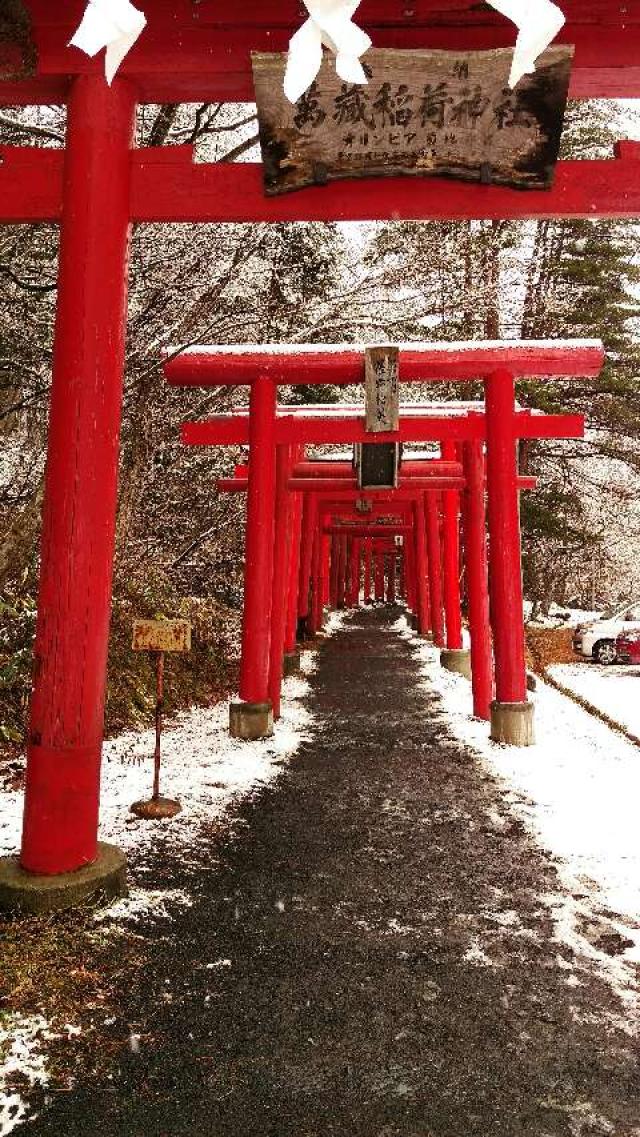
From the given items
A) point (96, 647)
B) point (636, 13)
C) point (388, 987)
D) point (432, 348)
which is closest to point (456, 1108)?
point (388, 987)

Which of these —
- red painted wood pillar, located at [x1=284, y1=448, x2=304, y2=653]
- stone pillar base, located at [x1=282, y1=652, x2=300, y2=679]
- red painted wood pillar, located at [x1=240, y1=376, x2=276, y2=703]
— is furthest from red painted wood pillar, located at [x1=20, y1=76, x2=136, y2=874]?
red painted wood pillar, located at [x1=284, y1=448, x2=304, y2=653]

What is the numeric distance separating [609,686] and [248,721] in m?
7.34

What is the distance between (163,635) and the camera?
16.4 ft

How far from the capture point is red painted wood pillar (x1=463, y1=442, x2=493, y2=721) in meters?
8.68

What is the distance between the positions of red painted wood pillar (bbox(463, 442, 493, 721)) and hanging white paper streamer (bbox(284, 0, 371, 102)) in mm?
7462

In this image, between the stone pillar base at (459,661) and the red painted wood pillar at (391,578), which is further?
the red painted wood pillar at (391,578)

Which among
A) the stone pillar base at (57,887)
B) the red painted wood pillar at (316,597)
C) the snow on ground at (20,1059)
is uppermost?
the red painted wood pillar at (316,597)

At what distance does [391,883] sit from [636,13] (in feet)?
15.4

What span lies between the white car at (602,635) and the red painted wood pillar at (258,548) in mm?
10466

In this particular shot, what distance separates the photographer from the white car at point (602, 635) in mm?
15812

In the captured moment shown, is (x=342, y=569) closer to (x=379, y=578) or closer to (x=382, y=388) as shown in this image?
(x=379, y=578)

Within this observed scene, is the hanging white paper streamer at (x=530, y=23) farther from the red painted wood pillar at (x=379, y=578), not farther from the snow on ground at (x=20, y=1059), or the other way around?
the red painted wood pillar at (x=379, y=578)

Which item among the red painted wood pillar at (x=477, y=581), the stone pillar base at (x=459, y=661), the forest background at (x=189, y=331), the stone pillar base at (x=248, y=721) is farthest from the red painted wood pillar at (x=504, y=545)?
the stone pillar base at (x=459, y=661)

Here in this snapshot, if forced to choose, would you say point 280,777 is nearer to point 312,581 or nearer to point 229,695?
point 229,695
